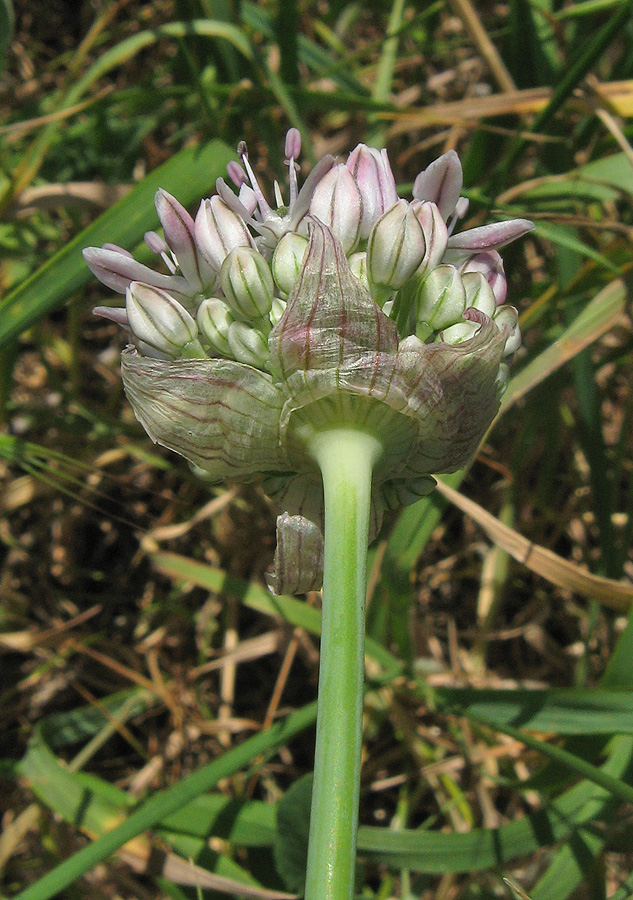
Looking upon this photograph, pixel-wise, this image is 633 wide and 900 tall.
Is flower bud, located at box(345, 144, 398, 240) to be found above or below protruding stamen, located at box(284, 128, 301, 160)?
below

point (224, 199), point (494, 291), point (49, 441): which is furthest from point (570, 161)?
point (49, 441)

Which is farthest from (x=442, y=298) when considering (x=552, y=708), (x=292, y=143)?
(x=552, y=708)

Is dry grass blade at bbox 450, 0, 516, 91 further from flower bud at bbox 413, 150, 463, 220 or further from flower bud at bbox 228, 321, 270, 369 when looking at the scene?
flower bud at bbox 228, 321, 270, 369

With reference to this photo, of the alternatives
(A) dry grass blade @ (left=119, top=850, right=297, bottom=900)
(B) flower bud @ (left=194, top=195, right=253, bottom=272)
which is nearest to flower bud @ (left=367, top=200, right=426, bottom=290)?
(B) flower bud @ (left=194, top=195, right=253, bottom=272)

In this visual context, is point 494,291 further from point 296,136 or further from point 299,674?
point 299,674

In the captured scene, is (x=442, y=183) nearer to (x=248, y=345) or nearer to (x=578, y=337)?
(x=248, y=345)

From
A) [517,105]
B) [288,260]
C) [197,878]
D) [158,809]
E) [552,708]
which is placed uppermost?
[517,105]
